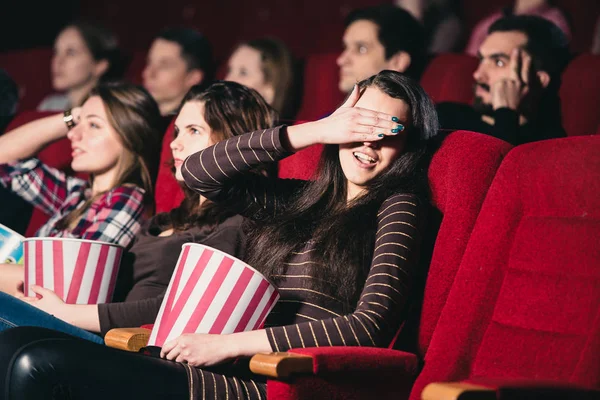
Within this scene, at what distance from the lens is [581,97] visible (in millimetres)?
1897

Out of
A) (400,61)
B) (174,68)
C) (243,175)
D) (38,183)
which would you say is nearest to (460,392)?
(243,175)

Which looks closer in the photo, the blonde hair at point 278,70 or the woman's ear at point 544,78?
the woman's ear at point 544,78

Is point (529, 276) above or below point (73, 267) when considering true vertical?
above

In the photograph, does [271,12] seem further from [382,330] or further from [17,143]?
[382,330]

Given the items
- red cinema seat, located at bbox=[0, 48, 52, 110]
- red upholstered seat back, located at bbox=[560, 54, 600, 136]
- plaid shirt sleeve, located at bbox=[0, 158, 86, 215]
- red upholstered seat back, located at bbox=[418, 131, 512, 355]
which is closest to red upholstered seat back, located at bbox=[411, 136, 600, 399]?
red upholstered seat back, located at bbox=[418, 131, 512, 355]

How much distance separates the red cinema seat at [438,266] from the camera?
3.61ft

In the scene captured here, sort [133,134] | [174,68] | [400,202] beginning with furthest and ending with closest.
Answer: [174,68]
[133,134]
[400,202]

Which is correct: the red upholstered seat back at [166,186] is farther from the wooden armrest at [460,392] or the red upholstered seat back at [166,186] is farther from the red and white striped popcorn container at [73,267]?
the wooden armrest at [460,392]

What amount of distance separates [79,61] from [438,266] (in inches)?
81.9

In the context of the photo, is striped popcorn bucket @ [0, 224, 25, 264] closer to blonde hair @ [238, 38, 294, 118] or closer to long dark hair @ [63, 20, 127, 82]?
blonde hair @ [238, 38, 294, 118]

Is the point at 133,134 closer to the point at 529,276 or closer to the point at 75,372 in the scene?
the point at 75,372

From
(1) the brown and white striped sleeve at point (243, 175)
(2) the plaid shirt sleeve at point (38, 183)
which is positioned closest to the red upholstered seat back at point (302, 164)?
(1) the brown and white striped sleeve at point (243, 175)

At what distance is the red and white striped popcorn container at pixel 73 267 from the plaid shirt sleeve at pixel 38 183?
0.51 metres

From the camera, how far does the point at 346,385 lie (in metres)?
1.12
